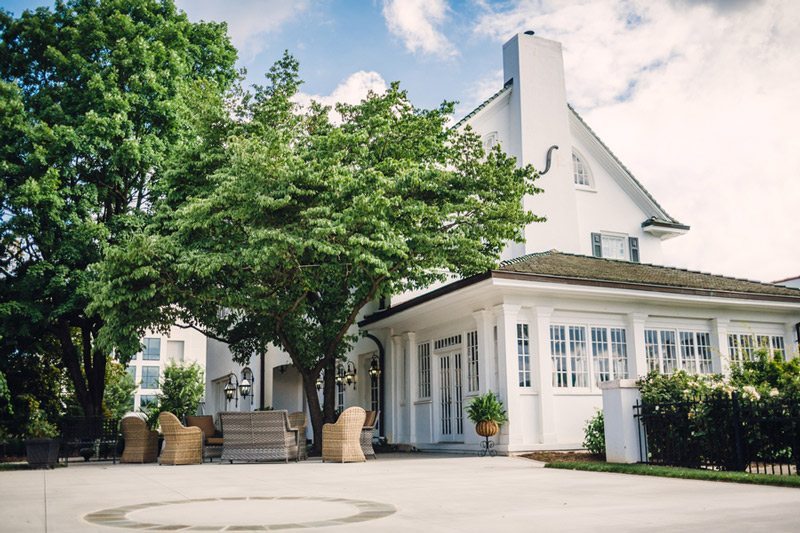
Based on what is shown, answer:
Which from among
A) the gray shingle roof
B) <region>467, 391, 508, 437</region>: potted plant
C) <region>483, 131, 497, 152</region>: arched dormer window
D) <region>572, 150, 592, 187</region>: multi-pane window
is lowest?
<region>467, 391, 508, 437</region>: potted plant

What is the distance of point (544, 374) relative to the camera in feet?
50.8

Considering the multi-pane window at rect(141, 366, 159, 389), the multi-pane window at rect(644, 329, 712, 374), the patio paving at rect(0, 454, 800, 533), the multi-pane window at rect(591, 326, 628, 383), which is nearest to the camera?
the patio paving at rect(0, 454, 800, 533)

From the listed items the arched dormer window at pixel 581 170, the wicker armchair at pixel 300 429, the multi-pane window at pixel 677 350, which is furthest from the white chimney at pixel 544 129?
the wicker armchair at pixel 300 429

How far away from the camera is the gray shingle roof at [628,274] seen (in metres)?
15.9

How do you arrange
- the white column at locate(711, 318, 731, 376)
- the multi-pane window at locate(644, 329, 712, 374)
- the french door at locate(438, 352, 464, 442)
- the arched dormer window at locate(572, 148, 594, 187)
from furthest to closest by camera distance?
the arched dormer window at locate(572, 148, 594, 187) < the white column at locate(711, 318, 731, 376) < the french door at locate(438, 352, 464, 442) < the multi-pane window at locate(644, 329, 712, 374)

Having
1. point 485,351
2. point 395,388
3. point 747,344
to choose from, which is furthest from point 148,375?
point 747,344

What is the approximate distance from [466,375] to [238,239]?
6.01 metres

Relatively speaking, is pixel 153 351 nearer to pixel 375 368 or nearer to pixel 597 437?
pixel 375 368

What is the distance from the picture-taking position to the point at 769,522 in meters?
5.50

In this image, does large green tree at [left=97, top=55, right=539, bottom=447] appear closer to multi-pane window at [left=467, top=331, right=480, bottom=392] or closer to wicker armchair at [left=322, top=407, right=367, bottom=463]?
multi-pane window at [left=467, top=331, right=480, bottom=392]

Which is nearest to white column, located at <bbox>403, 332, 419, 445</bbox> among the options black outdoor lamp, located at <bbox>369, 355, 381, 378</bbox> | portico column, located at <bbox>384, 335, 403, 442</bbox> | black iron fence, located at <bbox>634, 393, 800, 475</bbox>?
portico column, located at <bbox>384, 335, 403, 442</bbox>

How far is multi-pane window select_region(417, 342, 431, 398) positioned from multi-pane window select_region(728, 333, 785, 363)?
7.33 meters

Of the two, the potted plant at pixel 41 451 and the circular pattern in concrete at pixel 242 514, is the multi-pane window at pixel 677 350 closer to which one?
the circular pattern in concrete at pixel 242 514

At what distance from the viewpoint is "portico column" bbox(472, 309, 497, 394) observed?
15.8 metres
